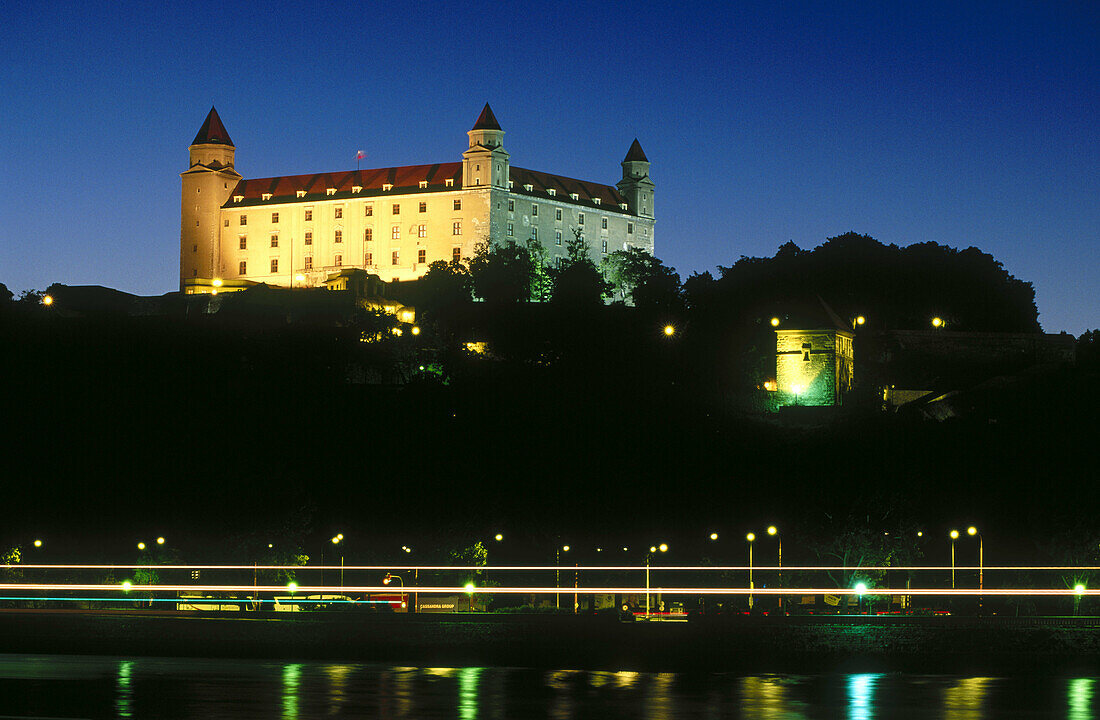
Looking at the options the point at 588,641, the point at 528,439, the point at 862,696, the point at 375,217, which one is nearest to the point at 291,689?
the point at 588,641

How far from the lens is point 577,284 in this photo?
109312 mm

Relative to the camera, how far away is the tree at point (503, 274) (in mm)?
111000

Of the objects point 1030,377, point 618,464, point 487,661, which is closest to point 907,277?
point 1030,377

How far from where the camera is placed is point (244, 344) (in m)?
90.4

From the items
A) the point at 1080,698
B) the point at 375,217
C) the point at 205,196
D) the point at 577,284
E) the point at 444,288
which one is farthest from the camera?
the point at 205,196

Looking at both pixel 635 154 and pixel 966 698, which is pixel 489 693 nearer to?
pixel 966 698

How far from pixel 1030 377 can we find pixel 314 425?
129 ft

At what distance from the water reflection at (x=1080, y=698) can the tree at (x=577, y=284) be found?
77.8 meters

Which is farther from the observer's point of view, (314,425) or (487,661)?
(314,425)

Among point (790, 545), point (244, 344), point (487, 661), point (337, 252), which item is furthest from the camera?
point (337, 252)

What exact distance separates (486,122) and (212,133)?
28.8 metres

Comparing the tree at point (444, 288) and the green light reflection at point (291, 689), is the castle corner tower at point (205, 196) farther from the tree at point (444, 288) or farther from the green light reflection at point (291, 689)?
the green light reflection at point (291, 689)

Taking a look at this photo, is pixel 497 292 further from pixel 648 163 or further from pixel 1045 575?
pixel 1045 575

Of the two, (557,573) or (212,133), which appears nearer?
(557,573)
